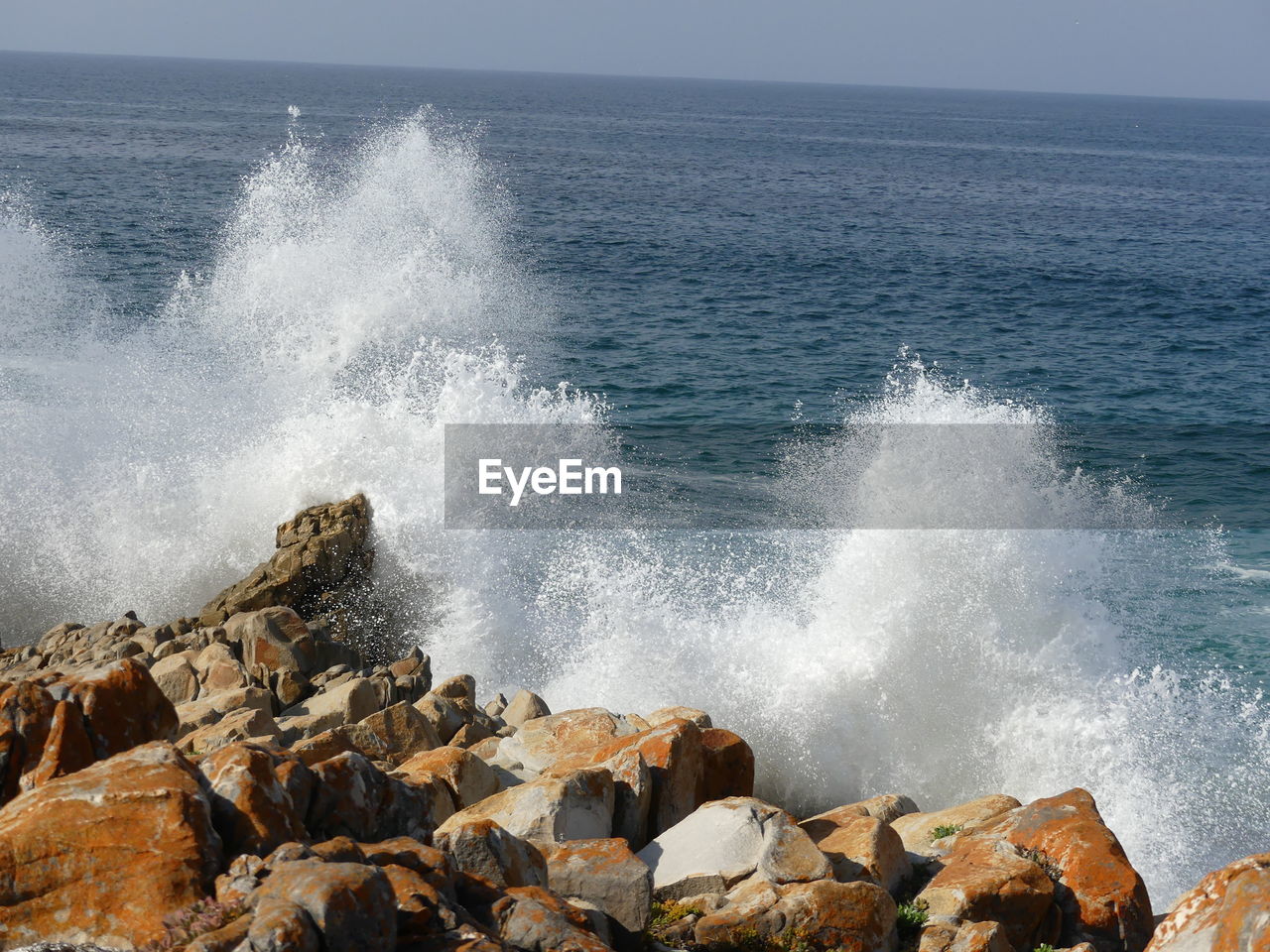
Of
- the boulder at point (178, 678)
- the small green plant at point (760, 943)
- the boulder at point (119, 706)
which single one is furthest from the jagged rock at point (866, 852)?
the boulder at point (178, 678)

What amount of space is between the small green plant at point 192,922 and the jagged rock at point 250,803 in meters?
0.60

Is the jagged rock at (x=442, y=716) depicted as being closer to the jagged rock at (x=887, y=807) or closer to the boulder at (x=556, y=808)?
the boulder at (x=556, y=808)

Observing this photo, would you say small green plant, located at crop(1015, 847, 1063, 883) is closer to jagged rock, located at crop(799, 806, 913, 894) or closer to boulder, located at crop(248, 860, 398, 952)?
jagged rock, located at crop(799, 806, 913, 894)

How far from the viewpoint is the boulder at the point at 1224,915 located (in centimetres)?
713

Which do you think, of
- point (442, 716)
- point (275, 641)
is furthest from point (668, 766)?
point (275, 641)

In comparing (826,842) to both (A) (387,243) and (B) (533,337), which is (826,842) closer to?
(B) (533,337)

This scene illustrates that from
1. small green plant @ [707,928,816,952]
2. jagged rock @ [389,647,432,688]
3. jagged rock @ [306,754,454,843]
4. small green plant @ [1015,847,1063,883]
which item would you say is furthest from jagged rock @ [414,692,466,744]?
small green plant @ [1015,847,1063,883]

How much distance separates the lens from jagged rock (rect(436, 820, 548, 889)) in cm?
783

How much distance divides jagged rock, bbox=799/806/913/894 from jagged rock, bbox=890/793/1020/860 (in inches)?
31.0

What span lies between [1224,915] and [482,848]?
4880mm

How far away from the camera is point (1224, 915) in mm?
7422

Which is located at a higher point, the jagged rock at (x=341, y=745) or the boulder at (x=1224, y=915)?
the boulder at (x=1224, y=915)

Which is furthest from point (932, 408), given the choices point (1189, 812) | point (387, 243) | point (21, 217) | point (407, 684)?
point (21, 217)

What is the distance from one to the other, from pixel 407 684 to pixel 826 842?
703 cm
